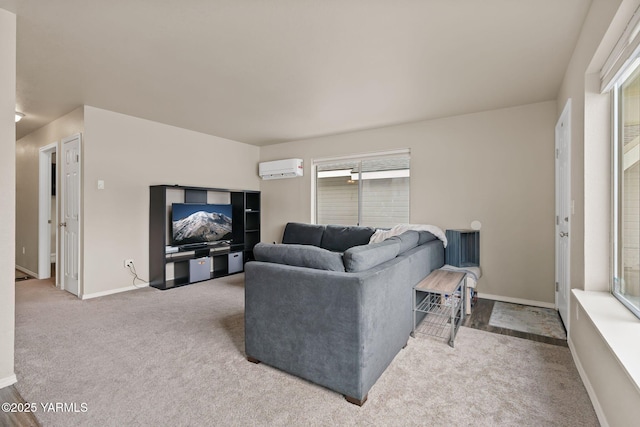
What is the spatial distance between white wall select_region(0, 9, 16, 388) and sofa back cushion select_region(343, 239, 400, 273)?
7.13 feet

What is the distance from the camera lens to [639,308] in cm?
156

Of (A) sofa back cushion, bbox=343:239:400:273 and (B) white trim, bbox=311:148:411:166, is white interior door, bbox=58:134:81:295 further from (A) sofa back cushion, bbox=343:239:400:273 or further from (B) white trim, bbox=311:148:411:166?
(A) sofa back cushion, bbox=343:239:400:273

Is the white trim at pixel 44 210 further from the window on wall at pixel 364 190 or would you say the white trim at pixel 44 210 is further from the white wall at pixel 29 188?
the window on wall at pixel 364 190

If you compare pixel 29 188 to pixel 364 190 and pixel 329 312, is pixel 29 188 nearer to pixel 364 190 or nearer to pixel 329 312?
pixel 364 190

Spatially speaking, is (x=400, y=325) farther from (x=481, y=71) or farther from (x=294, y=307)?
(x=481, y=71)

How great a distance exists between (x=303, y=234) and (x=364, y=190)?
1.25 meters

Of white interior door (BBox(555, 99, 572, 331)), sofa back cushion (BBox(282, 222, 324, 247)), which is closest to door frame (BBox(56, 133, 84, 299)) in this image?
sofa back cushion (BBox(282, 222, 324, 247))

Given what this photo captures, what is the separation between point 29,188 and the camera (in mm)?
5062

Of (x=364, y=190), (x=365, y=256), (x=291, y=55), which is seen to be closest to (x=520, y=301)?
(x=364, y=190)

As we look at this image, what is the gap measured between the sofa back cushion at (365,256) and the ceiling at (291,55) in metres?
1.54

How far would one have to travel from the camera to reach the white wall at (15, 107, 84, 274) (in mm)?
4613

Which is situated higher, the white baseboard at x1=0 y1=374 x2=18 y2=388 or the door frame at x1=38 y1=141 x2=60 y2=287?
the door frame at x1=38 y1=141 x2=60 y2=287

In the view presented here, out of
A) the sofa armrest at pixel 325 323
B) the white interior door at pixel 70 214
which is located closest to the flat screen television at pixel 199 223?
the white interior door at pixel 70 214

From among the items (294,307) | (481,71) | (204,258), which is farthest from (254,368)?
(481,71)
